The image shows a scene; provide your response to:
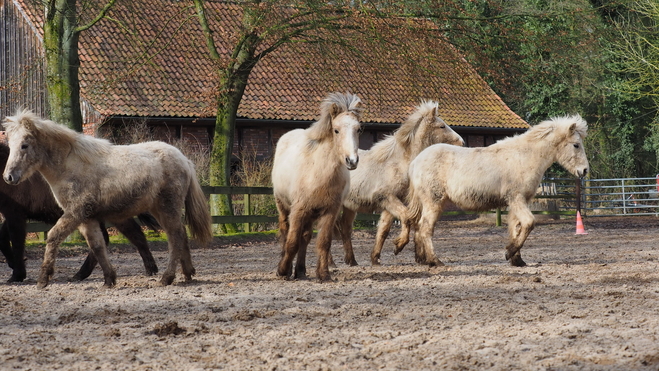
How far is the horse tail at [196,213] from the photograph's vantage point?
389 inches

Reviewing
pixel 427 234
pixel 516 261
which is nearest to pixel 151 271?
pixel 427 234

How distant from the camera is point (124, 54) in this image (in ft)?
90.6

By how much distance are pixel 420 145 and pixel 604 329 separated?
6.52 m

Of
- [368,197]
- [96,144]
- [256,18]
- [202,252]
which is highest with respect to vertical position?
[256,18]

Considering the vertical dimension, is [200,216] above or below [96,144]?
below

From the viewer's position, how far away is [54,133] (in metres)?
9.15

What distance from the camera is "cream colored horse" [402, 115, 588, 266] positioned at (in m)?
11.0

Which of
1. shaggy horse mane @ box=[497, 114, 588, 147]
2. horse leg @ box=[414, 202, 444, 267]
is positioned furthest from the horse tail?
shaggy horse mane @ box=[497, 114, 588, 147]

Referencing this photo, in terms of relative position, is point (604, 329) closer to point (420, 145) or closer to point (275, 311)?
point (275, 311)

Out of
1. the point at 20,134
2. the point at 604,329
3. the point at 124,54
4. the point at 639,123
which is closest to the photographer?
the point at 604,329

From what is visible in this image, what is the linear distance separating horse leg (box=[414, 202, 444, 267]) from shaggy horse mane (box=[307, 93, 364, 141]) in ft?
7.71

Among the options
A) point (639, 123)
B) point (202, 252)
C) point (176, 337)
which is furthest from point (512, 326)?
point (639, 123)

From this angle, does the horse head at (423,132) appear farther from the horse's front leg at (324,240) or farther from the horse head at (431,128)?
the horse's front leg at (324,240)

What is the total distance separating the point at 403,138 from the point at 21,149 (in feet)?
18.2
